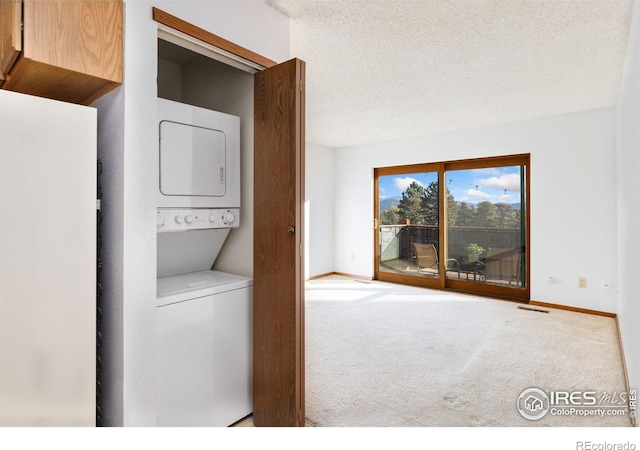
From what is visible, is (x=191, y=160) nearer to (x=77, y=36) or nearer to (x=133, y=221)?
(x=133, y=221)

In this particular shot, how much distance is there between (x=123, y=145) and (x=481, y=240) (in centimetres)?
481

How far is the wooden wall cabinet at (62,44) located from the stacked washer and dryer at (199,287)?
35 cm

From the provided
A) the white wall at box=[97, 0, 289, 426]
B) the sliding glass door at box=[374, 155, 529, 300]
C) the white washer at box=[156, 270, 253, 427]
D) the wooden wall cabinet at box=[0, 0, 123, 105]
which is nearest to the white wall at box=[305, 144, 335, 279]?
the sliding glass door at box=[374, 155, 529, 300]

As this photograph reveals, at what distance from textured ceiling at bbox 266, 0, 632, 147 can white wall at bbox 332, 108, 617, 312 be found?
0.29 m

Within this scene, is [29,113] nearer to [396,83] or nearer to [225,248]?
[225,248]

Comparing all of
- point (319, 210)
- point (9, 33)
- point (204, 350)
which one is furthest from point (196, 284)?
point (319, 210)

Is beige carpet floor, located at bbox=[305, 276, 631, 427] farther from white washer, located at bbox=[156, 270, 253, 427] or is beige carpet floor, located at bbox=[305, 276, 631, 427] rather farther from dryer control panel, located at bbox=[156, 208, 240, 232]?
dryer control panel, located at bbox=[156, 208, 240, 232]

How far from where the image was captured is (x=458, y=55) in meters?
2.80

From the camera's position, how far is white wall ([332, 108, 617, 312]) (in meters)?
4.13

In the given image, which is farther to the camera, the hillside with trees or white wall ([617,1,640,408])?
the hillside with trees

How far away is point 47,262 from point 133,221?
330 mm

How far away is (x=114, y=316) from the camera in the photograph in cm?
159

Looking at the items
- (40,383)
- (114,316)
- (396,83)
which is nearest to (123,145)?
(114,316)

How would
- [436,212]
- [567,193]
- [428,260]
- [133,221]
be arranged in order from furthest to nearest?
[428,260], [436,212], [567,193], [133,221]
